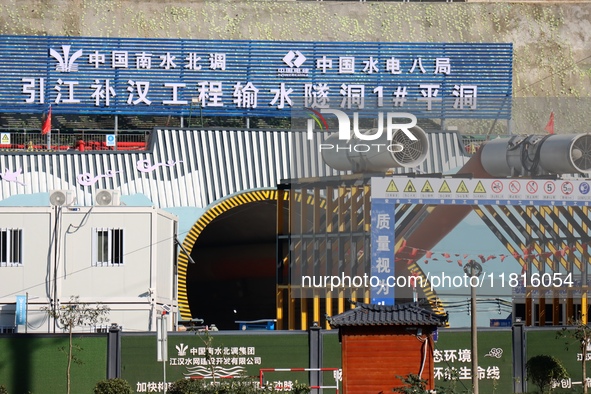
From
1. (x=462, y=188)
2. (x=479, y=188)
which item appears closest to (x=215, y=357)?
(x=462, y=188)

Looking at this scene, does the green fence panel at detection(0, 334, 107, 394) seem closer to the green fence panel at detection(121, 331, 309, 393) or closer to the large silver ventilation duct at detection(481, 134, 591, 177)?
the green fence panel at detection(121, 331, 309, 393)

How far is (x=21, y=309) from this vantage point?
43.0 m

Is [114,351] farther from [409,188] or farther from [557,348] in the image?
[557,348]

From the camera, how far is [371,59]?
188 ft

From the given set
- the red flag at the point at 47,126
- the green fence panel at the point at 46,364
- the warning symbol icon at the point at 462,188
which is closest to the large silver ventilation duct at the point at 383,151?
the warning symbol icon at the point at 462,188

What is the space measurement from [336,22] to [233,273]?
1607cm

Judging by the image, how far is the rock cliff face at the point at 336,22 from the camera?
6962 centimetres

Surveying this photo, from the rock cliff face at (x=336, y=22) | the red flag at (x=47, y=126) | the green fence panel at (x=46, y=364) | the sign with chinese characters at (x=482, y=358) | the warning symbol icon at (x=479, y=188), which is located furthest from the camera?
the rock cliff face at (x=336, y=22)

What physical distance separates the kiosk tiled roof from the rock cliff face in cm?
3910

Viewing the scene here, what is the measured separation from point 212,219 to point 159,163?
3.18 metres

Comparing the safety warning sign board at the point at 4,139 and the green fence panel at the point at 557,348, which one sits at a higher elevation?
the safety warning sign board at the point at 4,139

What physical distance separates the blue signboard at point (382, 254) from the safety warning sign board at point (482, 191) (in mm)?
557

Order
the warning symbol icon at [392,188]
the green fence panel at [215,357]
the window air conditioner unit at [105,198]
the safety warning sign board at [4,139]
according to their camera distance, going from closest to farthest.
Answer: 1. the green fence panel at [215,357]
2. the warning symbol icon at [392,188]
3. the window air conditioner unit at [105,198]
4. the safety warning sign board at [4,139]

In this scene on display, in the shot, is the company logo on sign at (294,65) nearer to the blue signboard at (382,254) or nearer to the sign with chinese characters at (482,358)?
the blue signboard at (382,254)
